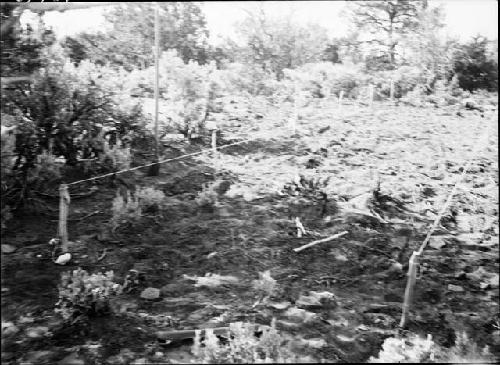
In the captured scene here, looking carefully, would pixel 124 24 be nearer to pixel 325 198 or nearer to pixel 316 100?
pixel 316 100

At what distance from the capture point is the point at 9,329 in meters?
4.24

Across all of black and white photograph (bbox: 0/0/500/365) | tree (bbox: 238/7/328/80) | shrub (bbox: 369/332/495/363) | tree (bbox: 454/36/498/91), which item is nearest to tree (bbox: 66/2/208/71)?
tree (bbox: 238/7/328/80)

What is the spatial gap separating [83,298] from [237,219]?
312 cm

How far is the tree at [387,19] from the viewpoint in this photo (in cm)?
1180

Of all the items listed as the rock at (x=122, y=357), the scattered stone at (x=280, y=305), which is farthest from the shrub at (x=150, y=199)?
the rock at (x=122, y=357)

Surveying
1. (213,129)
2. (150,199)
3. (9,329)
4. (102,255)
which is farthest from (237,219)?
(213,129)

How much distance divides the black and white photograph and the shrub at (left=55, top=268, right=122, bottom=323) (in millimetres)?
22

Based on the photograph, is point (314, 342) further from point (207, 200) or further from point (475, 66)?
point (475, 66)

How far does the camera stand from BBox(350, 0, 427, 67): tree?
1180cm

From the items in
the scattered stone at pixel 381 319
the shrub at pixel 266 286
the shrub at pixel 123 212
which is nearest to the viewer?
the scattered stone at pixel 381 319

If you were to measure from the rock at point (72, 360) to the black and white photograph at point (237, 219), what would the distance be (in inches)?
1.9

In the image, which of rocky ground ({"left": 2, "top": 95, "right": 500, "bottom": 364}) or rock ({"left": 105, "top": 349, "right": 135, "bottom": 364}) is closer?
rock ({"left": 105, "top": 349, "right": 135, "bottom": 364})

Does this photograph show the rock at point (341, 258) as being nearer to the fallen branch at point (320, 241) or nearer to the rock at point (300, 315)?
the fallen branch at point (320, 241)

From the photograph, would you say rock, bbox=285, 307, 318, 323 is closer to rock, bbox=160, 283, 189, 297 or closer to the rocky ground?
the rocky ground
